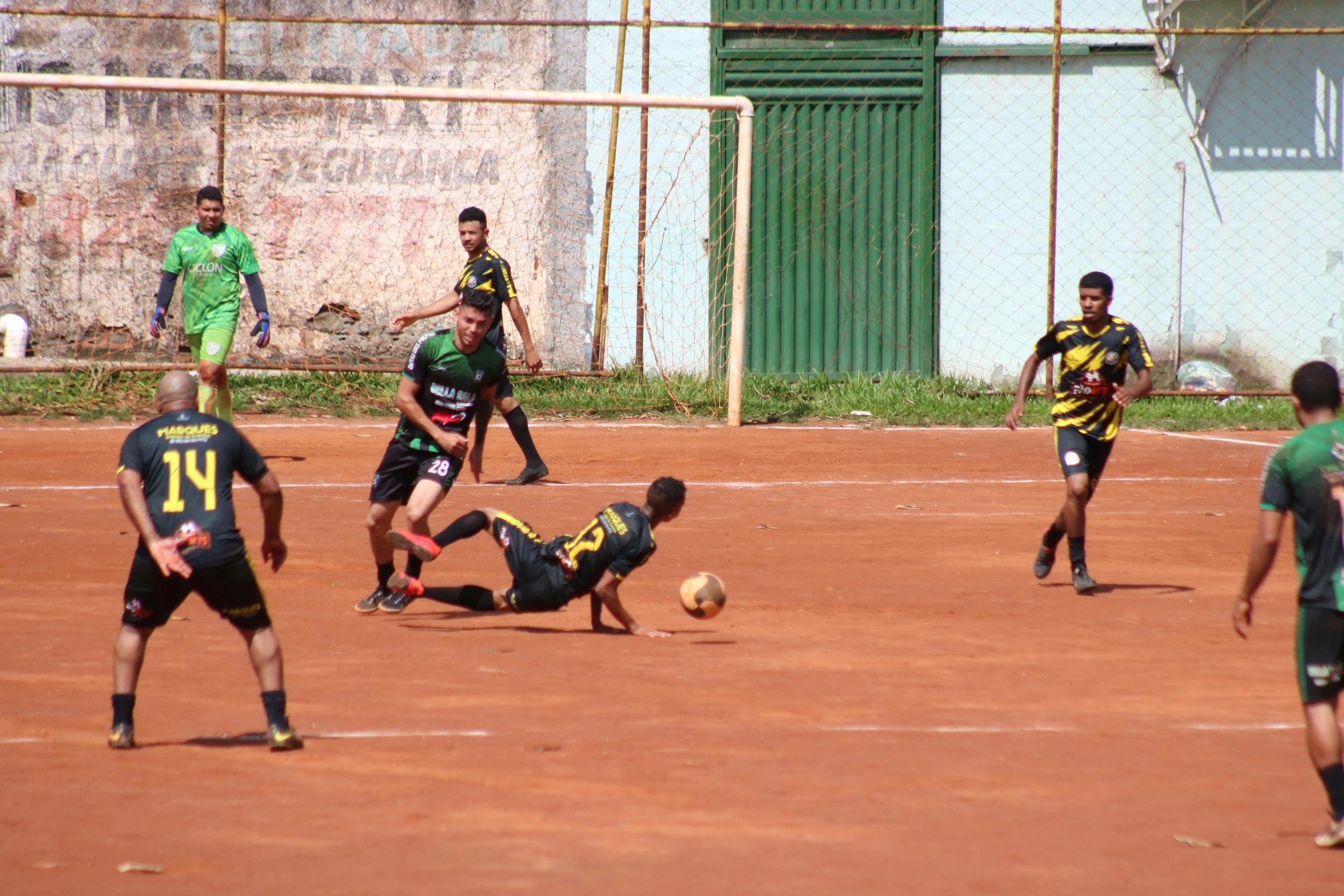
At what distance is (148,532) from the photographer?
4926mm

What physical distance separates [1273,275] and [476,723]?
16361mm

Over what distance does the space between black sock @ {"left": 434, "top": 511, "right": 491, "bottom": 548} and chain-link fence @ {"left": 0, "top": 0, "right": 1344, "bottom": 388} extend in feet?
33.8

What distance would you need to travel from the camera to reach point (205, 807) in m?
4.38

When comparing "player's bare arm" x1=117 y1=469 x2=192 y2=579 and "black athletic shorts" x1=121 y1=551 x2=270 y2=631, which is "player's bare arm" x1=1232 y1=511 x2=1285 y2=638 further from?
"player's bare arm" x1=117 y1=469 x2=192 y2=579

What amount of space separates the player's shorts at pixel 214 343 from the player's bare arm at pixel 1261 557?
30.0 feet

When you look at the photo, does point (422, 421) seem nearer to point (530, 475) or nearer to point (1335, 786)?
point (530, 475)

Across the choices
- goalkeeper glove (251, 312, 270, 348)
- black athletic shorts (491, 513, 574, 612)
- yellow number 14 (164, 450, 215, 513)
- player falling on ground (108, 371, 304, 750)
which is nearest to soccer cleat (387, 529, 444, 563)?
black athletic shorts (491, 513, 574, 612)

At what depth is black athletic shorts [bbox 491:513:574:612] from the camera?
7180 mm

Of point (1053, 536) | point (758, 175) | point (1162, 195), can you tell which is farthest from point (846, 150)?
point (1053, 536)

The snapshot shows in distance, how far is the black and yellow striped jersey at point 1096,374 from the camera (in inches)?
332

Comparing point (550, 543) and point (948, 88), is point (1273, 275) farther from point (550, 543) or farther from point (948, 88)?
point (550, 543)

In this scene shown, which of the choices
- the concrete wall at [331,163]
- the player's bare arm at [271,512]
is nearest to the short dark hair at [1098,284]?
the player's bare arm at [271,512]

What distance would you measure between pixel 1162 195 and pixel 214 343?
1271 cm

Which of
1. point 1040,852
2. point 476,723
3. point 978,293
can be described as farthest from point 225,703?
point 978,293
